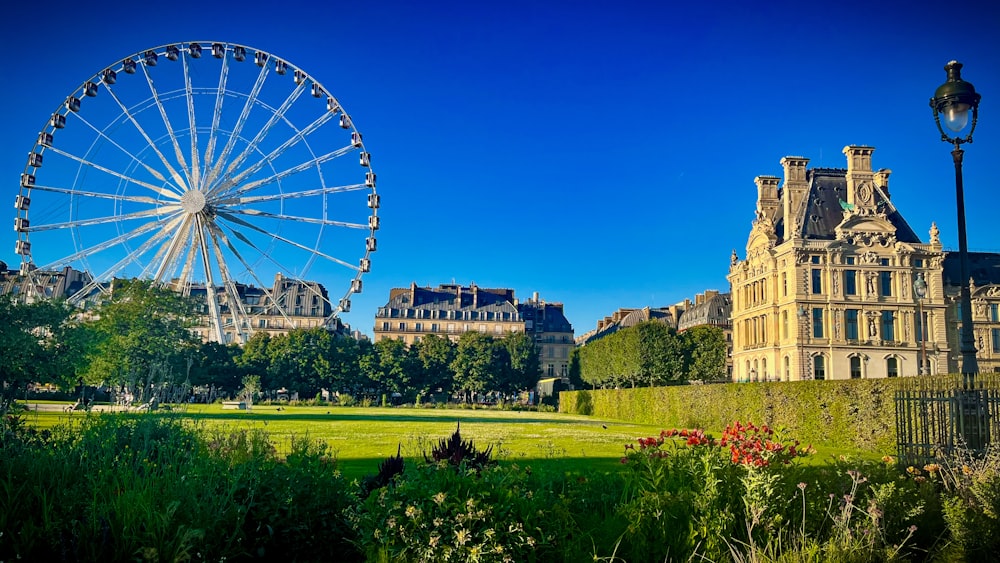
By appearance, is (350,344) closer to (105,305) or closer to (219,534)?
(105,305)

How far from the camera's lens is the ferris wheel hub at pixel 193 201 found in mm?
36094

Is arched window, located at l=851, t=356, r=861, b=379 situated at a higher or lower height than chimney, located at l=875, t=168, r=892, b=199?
lower

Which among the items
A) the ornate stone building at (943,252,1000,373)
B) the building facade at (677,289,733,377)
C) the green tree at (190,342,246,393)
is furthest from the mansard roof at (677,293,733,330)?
the green tree at (190,342,246,393)

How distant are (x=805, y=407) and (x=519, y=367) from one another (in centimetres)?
6514

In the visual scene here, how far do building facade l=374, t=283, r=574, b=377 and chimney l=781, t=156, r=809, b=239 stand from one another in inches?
2018

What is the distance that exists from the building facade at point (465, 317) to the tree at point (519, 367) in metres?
16.9

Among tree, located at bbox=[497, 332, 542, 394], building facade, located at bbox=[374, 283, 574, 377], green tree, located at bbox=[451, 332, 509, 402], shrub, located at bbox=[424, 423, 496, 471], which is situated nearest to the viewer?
shrub, located at bbox=[424, 423, 496, 471]

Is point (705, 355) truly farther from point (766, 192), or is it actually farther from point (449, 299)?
point (449, 299)

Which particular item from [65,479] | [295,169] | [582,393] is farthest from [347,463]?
[582,393]

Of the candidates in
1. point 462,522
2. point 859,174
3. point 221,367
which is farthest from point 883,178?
point 462,522

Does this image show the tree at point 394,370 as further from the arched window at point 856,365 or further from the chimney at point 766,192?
the arched window at point 856,365

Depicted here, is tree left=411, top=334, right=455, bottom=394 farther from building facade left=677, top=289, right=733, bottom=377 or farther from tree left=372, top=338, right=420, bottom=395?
building facade left=677, top=289, right=733, bottom=377

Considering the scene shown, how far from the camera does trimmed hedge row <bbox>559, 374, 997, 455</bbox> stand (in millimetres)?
20531

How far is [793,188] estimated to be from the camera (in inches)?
2628
